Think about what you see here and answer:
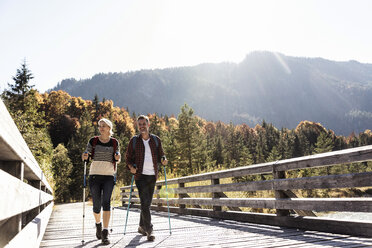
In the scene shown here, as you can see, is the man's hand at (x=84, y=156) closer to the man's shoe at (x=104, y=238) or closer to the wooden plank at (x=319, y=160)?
the man's shoe at (x=104, y=238)

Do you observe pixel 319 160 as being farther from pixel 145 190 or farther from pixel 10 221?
pixel 10 221

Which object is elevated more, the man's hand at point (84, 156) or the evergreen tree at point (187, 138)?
the evergreen tree at point (187, 138)

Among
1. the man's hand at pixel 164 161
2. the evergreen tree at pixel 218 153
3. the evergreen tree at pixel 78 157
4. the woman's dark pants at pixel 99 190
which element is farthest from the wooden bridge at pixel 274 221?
the evergreen tree at pixel 218 153

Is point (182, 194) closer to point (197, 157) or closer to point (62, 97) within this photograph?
point (197, 157)

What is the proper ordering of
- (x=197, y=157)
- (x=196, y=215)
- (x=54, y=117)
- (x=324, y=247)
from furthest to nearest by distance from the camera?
(x=54, y=117)
(x=197, y=157)
(x=196, y=215)
(x=324, y=247)

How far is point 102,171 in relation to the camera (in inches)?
209

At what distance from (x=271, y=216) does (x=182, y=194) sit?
4151 mm

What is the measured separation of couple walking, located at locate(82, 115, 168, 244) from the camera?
5.28 meters

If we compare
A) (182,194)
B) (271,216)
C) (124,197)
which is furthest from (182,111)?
(271,216)

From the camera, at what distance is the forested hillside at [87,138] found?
31889 mm

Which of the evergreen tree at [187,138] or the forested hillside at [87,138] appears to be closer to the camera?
the forested hillside at [87,138]

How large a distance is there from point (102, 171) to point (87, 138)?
5261 centimetres

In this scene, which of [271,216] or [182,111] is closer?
[271,216]

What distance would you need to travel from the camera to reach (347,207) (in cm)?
417
